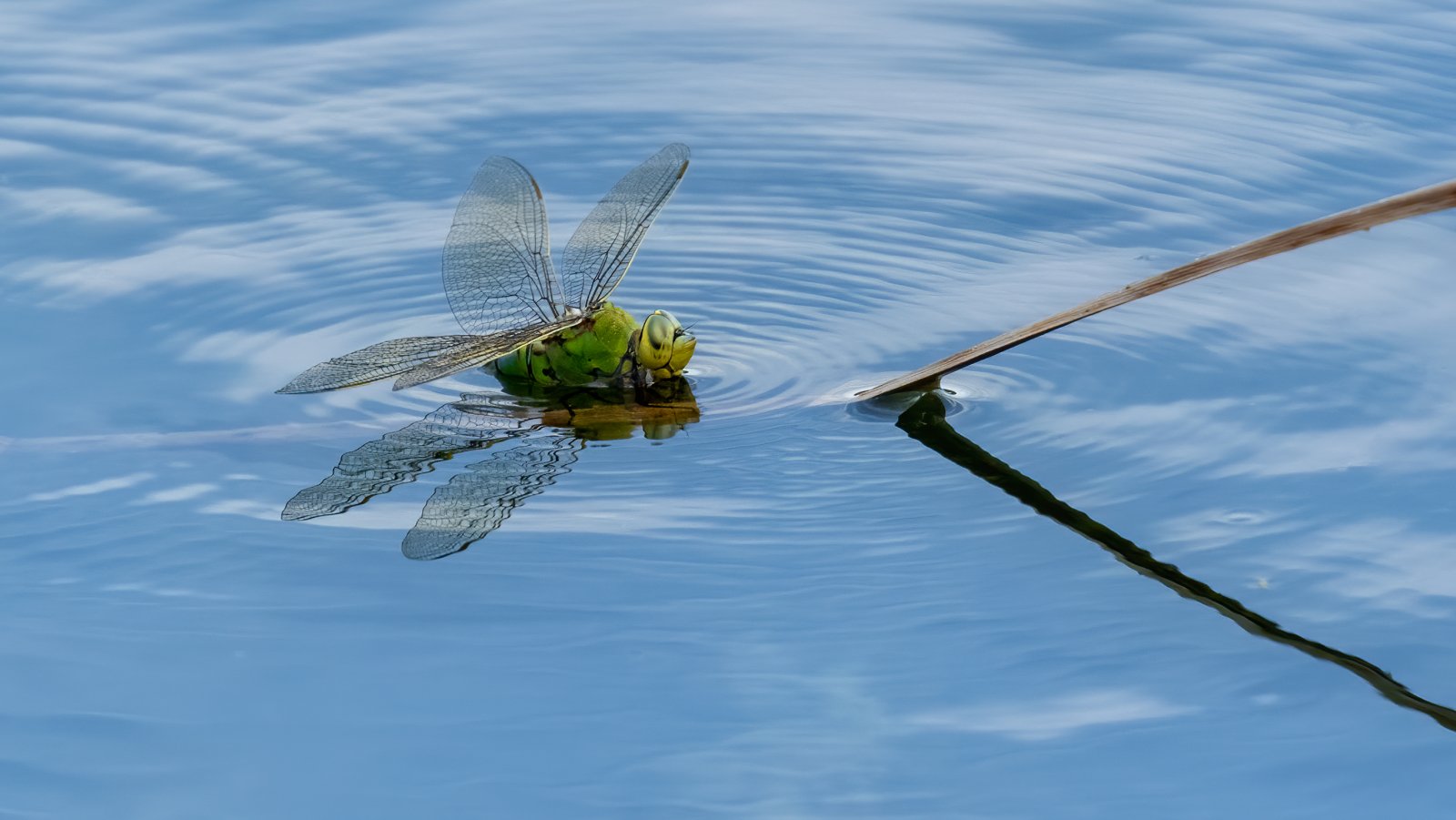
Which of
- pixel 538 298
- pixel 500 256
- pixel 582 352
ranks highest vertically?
pixel 500 256

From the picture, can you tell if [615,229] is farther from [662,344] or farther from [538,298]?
[662,344]

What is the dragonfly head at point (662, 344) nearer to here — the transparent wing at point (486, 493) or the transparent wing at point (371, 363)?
the transparent wing at point (486, 493)

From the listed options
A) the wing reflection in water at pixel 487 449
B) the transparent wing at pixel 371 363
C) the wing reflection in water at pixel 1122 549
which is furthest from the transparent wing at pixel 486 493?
the wing reflection in water at pixel 1122 549

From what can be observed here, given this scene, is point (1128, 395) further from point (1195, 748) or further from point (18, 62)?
point (18, 62)

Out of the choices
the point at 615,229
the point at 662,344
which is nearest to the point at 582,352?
the point at 662,344

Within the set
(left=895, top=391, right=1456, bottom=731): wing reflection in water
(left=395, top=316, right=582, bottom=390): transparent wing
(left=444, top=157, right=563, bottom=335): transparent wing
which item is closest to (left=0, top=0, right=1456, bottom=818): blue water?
(left=895, top=391, right=1456, bottom=731): wing reflection in water

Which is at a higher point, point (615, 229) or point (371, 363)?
point (615, 229)

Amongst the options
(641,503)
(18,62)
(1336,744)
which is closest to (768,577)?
(641,503)

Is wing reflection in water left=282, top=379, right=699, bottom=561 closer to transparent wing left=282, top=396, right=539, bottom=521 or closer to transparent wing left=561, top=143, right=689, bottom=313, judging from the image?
transparent wing left=282, top=396, right=539, bottom=521
